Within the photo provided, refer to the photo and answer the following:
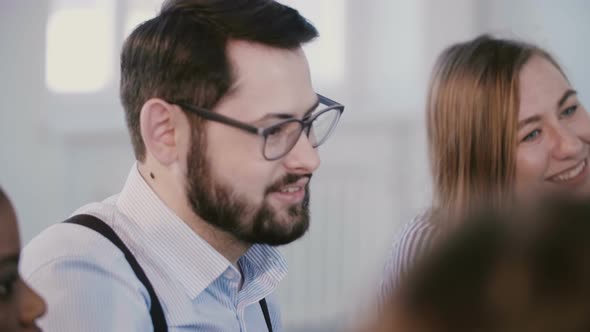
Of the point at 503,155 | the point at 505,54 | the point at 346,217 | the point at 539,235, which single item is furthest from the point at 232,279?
the point at 346,217

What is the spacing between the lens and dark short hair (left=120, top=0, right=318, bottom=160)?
1.25m

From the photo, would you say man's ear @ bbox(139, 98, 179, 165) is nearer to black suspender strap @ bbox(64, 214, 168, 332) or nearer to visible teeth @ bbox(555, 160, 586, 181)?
black suspender strap @ bbox(64, 214, 168, 332)

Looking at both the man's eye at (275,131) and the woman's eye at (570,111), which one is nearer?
the man's eye at (275,131)

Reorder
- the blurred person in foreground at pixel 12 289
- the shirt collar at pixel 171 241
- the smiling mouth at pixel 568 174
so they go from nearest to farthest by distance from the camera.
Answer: the blurred person in foreground at pixel 12 289 < the shirt collar at pixel 171 241 < the smiling mouth at pixel 568 174

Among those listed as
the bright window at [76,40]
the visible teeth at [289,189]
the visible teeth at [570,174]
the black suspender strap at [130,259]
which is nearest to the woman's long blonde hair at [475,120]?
the visible teeth at [570,174]

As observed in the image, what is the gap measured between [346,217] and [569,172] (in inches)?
47.9

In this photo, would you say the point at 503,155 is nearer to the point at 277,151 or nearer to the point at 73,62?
the point at 277,151

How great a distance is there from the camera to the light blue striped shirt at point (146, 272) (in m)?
1.04

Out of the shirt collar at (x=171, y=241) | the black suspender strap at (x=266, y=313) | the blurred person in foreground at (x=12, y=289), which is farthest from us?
the black suspender strap at (x=266, y=313)

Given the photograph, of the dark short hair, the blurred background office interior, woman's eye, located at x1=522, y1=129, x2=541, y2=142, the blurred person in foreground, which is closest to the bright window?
the blurred background office interior

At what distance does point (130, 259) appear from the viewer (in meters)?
1.12

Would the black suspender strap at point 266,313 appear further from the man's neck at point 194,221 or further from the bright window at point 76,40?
the bright window at point 76,40

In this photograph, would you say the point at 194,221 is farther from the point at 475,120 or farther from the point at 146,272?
the point at 475,120

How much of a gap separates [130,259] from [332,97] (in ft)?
5.15
